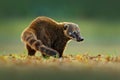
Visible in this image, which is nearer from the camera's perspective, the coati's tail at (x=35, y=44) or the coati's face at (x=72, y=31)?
the coati's tail at (x=35, y=44)

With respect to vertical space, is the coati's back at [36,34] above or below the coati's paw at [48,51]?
above

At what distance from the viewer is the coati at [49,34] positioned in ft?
9.57

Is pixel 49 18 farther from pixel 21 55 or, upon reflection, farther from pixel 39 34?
pixel 21 55

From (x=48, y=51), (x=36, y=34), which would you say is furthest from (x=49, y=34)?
(x=48, y=51)

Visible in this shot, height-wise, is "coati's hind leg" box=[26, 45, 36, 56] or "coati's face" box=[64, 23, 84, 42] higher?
"coati's face" box=[64, 23, 84, 42]

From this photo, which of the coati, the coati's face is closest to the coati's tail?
the coati

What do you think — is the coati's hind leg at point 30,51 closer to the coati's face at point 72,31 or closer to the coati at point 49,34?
the coati at point 49,34

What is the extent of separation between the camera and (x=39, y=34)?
2934mm

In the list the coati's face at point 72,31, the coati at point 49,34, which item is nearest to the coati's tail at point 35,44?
the coati at point 49,34

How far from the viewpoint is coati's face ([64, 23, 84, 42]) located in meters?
2.95

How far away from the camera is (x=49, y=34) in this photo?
9.78ft

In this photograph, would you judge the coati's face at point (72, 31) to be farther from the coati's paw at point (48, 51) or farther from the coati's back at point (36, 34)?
the coati's paw at point (48, 51)

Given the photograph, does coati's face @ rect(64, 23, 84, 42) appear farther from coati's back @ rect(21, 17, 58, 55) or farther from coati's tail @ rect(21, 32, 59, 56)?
coati's tail @ rect(21, 32, 59, 56)

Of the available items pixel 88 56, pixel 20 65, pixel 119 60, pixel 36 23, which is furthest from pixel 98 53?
pixel 20 65
